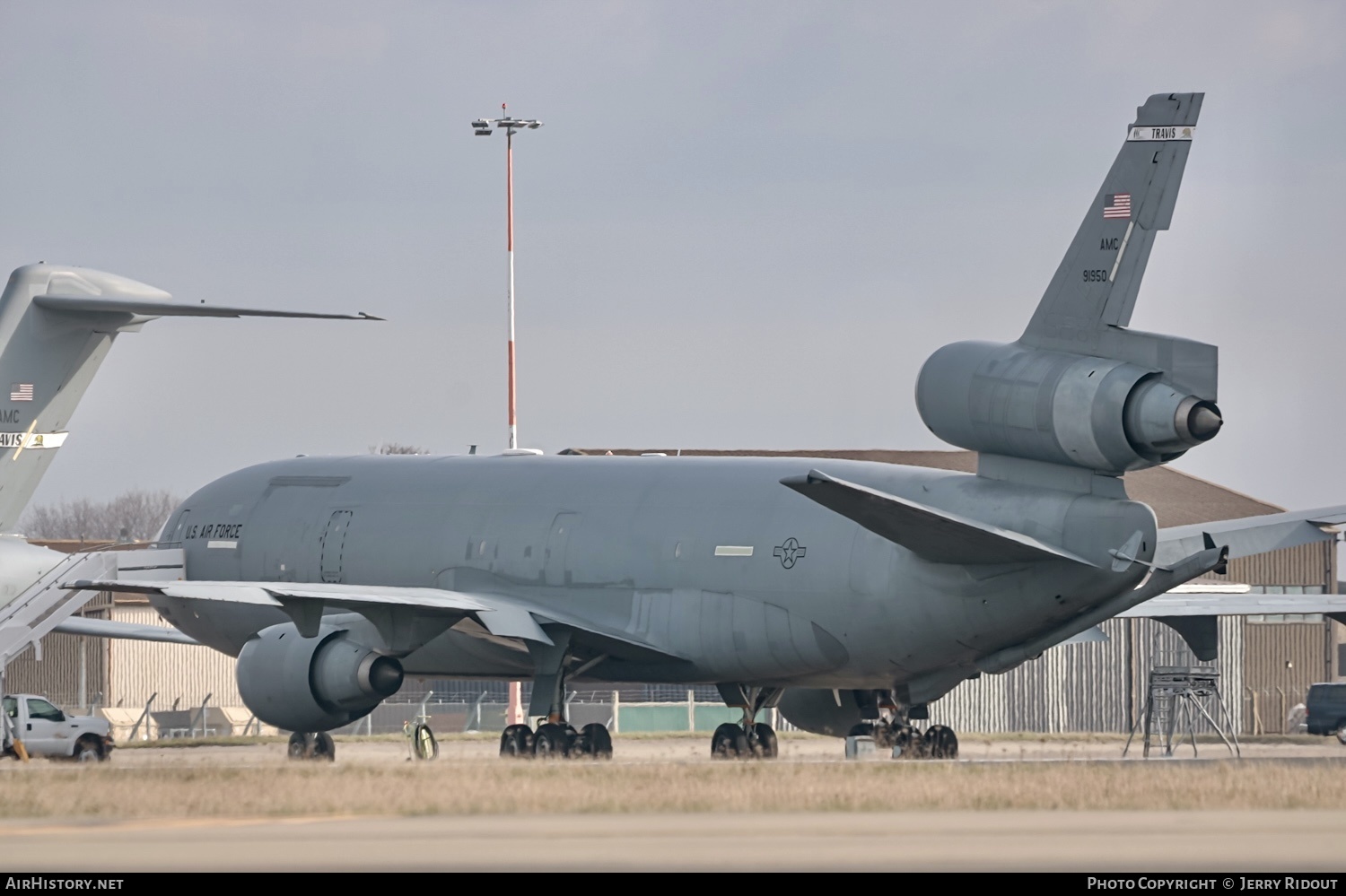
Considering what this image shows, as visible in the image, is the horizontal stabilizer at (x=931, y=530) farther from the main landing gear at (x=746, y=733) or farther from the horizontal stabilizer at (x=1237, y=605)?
the horizontal stabilizer at (x=1237, y=605)

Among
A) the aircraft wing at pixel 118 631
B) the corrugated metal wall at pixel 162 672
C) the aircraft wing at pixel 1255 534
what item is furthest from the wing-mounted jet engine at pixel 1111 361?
the corrugated metal wall at pixel 162 672

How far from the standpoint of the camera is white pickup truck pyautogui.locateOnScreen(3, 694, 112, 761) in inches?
1561

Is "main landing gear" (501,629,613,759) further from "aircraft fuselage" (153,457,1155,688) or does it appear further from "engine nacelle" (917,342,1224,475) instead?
"engine nacelle" (917,342,1224,475)

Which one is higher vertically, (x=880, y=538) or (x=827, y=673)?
(x=880, y=538)

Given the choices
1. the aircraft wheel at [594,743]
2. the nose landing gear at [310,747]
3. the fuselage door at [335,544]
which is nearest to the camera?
the aircraft wheel at [594,743]

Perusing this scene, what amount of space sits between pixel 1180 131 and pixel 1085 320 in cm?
271

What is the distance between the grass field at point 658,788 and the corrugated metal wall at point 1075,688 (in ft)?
93.5

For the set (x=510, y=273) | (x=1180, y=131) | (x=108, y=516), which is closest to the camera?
(x=1180, y=131)

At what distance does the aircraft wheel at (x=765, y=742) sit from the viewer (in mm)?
35438

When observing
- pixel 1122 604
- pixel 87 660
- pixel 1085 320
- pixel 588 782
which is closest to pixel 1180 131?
pixel 1085 320

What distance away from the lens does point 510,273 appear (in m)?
60.3

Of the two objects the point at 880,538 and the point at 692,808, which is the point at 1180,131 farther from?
the point at 692,808

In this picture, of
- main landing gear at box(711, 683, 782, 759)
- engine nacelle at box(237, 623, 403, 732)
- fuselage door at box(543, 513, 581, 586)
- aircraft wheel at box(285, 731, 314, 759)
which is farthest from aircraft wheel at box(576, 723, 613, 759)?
aircraft wheel at box(285, 731, 314, 759)

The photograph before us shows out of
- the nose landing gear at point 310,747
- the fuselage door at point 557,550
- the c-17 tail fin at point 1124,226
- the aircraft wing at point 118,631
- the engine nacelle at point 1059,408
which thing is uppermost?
the c-17 tail fin at point 1124,226
